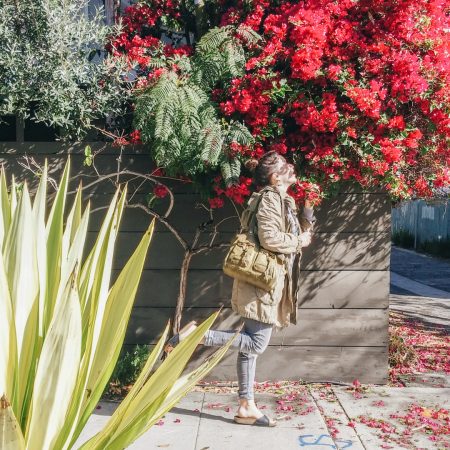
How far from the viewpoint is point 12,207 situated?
2982 mm

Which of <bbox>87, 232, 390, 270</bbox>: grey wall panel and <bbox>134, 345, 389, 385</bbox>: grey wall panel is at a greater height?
<bbox>87, 232, 390, 270</bbox>: grey wall panel

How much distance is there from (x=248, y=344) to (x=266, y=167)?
45.5 inches

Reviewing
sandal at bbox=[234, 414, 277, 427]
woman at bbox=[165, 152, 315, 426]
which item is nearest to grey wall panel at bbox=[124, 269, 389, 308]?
woman at bbox=[165, 152, 315, 426]

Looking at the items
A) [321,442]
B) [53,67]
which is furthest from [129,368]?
[53,67]

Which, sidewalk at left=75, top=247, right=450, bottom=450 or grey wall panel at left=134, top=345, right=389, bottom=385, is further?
grey wall panel at left=134, top=345, right=389, bottom=385

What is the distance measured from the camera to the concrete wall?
5.76 metres

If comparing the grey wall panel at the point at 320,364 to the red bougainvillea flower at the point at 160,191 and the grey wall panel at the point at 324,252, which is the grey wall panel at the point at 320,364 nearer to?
the grey wall panel at the point at 324,252

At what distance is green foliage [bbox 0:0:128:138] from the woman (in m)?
1.35

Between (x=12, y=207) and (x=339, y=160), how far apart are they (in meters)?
2.73

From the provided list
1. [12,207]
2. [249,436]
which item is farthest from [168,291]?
[12,207]

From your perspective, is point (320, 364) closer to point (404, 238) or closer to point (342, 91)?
point (342, 91)

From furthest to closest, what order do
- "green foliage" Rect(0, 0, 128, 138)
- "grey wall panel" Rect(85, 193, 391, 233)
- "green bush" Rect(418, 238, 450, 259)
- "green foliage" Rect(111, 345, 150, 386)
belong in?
"green bush" Rect(418, 238, 450, 259), "grey wall panel" Rect(85, 193, 391, 233), "green foliage" Rect(111, 345, 150, 386), "green foliage" Rect(0, 0, 128, 138)

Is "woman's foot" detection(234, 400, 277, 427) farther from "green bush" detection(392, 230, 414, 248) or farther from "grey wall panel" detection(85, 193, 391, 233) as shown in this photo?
A: "green bush" detection(392, 230, 414, 248)

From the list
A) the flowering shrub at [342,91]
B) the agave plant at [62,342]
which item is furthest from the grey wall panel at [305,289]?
the agave plant at [62,342]
